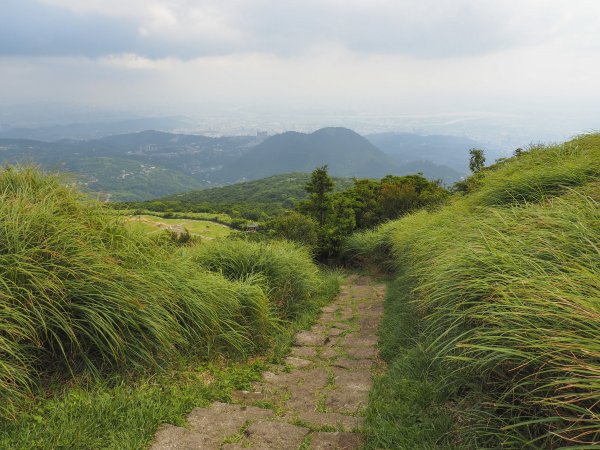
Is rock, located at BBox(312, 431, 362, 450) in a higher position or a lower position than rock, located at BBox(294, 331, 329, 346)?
higher

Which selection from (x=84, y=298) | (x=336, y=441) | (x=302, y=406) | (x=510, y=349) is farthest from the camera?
(x=302, y=406)

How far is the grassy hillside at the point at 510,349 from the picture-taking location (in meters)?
1.86

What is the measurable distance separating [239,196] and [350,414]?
110627mm

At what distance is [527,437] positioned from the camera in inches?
77.4

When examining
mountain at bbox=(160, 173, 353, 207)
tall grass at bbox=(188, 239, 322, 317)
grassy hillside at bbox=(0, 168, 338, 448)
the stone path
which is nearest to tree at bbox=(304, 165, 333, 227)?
tall grass at bbox=(188, 239, 322, 317)

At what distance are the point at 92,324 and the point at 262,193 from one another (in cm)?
10776

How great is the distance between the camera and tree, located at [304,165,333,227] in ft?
59.6

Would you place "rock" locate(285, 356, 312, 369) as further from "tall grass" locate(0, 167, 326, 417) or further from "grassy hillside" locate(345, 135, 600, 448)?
"grassy hillside" locate(345, 135, 600, 448)

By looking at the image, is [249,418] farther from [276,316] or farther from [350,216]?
[350,216]

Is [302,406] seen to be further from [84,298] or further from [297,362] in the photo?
[84,298]

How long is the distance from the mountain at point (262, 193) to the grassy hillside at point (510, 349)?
85.2 m

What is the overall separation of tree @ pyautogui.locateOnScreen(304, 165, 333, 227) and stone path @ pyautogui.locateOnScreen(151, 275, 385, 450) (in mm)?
12429


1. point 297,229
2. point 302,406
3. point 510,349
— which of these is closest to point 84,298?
point 302,406

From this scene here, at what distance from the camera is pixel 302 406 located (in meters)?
3.49
